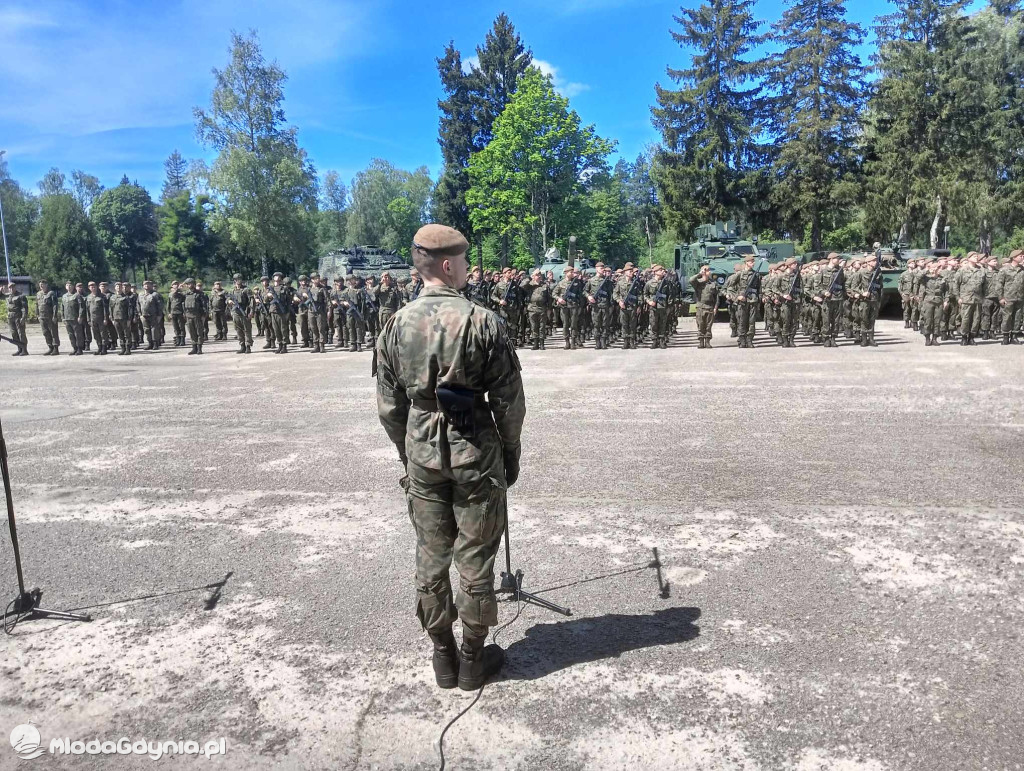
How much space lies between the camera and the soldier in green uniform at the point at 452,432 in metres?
2.92

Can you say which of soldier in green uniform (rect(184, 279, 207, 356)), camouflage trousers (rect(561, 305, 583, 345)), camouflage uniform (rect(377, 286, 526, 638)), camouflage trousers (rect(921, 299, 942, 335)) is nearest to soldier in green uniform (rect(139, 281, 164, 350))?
soldier in green uniform (rect(184, 279, 207, 356))

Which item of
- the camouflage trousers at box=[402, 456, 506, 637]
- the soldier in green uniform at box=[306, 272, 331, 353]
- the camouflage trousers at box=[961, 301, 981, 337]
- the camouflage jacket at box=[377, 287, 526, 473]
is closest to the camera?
the camouflage jacket at box=[377, 287, 526, 473]

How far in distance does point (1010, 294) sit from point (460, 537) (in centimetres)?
1493

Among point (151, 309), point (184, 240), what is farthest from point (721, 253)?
point (184, 240)

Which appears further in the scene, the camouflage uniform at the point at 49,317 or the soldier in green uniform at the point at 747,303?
the camouflage uniform at the point at 49,317

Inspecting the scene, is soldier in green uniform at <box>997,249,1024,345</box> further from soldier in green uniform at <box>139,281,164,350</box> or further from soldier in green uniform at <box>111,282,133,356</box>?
soldier in green uniform at <box>111,282,133,356</box>

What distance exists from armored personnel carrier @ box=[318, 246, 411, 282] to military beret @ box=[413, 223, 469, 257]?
25043 millimetres

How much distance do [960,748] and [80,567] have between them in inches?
178

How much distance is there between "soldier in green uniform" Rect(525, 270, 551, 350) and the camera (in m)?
15.9

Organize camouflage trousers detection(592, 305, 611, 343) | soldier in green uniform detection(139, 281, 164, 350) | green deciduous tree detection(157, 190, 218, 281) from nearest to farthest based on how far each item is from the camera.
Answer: camouflage trousers detection(592, 305, 611, 343) < soldier in green uniform detection(139, 281, 164, 350) < green deciduous tree detection(157, 190, 218, 281)

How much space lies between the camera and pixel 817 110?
38.9 m

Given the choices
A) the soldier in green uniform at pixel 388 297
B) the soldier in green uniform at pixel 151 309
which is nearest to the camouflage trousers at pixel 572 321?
the soldier in green uniform at pixel 388 297

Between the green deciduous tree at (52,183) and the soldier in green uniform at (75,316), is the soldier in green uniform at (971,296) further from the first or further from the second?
the green deciduous tree at (52,183)

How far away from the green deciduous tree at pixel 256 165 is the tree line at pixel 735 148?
0.08m
